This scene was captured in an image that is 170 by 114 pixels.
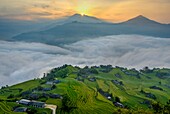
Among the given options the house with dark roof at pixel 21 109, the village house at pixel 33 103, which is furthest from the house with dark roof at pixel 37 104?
the house with dark roof at pixel 21 109

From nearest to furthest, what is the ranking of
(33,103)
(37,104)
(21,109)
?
(21,109), (37,104), (33,103)

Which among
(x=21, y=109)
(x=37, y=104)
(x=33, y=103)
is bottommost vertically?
(x=21, y=109)

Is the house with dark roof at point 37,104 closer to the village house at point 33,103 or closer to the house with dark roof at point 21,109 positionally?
the village house at point 33,103

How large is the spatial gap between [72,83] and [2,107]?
207 feet

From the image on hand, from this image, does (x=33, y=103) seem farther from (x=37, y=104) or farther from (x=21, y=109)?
(x=21, y=109)

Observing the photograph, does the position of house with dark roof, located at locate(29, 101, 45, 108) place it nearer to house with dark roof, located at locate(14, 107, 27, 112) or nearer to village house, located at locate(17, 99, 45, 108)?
village house, located at locate(17, 99, 45, 108)

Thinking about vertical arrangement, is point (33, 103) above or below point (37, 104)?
above

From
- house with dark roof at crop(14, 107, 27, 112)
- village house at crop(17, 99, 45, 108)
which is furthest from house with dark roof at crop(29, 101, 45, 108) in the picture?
house with dark roof at crop(14, 107, 27, 112)

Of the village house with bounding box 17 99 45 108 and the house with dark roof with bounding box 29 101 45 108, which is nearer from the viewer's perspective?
the house with dark roof with bounding box 29 101 45 108

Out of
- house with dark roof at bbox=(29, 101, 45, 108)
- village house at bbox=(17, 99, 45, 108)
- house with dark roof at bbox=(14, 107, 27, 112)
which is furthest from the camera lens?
village house at bbox=(17, 99, 45, 108)

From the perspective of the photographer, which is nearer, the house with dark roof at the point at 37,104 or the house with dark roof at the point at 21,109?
the house with dark roof at the point at 21,109

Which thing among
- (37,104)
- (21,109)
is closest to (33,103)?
(37,104)

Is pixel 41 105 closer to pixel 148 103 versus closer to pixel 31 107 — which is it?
pixel 31 107

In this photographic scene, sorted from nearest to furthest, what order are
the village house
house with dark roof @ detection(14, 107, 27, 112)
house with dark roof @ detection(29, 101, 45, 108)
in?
house with dark roof @ detection(14, 107, 27, 112) < house with dark roof @ detection(29, 101, 45, 108) < the village house
